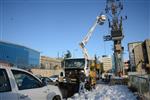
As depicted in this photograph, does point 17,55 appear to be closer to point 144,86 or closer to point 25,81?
point 144,86

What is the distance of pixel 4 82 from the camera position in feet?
18.6

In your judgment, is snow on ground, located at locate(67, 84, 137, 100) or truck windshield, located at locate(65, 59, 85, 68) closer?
snow on ground, located at locate(67, 84, 137, 100)

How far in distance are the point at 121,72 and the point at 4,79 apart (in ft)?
116

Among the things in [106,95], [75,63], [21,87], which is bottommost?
[106,95]

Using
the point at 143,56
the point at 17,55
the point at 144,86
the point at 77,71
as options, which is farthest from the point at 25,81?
the point at 17,55

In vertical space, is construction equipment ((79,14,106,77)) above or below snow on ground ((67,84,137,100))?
above

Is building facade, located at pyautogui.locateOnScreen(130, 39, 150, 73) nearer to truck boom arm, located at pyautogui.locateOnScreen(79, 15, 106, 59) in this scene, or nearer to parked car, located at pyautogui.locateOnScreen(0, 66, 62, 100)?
truck boom arm, located at pyautogui.locateOnScreen(79, 15, 106, 59)

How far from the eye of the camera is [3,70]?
5754 millimetres

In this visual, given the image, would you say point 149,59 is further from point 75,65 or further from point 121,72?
point 121,72

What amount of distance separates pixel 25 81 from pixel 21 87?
1.10ft

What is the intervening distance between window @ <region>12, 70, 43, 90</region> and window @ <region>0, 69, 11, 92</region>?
362 mm

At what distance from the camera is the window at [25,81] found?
20.2ft

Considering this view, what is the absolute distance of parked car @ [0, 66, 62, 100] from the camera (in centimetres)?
567

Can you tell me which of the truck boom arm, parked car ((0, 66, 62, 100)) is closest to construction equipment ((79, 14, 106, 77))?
the truck boom arm
